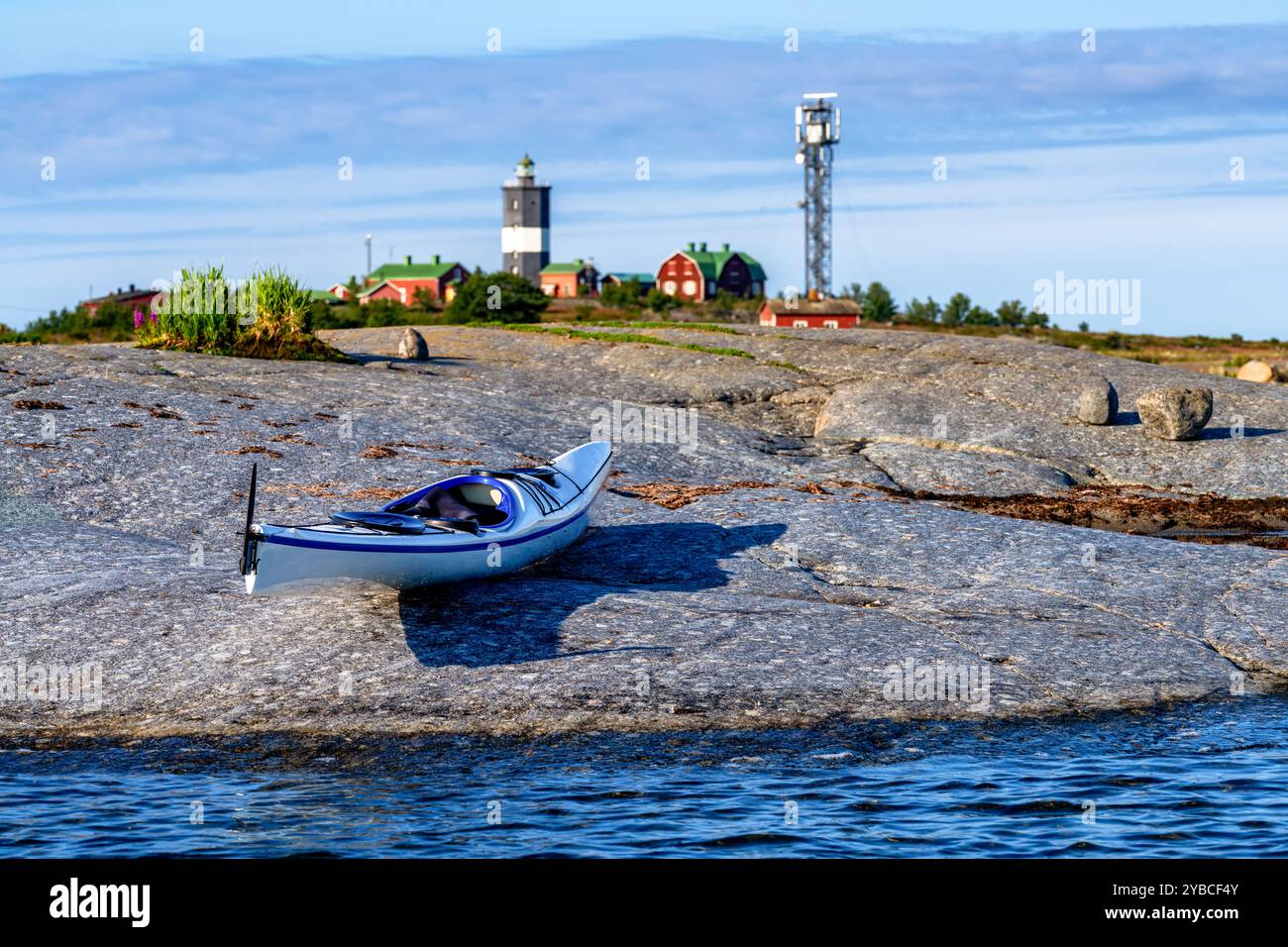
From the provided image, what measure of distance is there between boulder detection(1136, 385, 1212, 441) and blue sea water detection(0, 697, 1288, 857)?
20024 millimetres

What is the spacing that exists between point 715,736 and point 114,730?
6.76 m

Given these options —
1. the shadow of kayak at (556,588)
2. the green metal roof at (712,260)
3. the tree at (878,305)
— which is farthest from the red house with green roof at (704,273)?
the shadow of kayak at (556,588)

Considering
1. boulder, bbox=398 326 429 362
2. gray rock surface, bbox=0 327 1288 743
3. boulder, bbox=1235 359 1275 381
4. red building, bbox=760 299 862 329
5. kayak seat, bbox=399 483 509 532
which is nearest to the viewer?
gray rock surface, bbox=0 327 1288 743

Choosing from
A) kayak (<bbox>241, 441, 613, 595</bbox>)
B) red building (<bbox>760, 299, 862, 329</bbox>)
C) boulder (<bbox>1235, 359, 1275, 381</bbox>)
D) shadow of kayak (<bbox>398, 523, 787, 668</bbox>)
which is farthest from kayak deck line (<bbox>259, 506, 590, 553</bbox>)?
red building (<bbox>760, 299, 862, 329</bbox>)

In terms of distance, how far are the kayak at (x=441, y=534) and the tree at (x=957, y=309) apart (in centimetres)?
10720

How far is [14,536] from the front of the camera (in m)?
22.3

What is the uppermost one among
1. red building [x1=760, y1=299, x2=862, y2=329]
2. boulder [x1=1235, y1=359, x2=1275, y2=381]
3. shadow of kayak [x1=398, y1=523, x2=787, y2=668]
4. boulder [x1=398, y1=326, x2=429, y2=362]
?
red building [x1=760, y1=299, x2=862, y2=329]

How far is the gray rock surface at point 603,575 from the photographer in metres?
16.7

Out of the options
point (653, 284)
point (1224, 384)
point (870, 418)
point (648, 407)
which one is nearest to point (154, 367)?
point (648, 407)

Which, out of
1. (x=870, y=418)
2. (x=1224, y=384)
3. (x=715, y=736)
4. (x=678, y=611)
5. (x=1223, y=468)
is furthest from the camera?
(x=1224, y=384)

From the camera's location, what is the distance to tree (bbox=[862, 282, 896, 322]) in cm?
11806

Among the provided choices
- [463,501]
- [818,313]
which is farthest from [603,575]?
[818,313]

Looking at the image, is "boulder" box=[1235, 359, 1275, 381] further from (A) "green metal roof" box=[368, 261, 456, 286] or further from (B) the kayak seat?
(A) "green metal roof" box=[368, 261, 456, 286]
